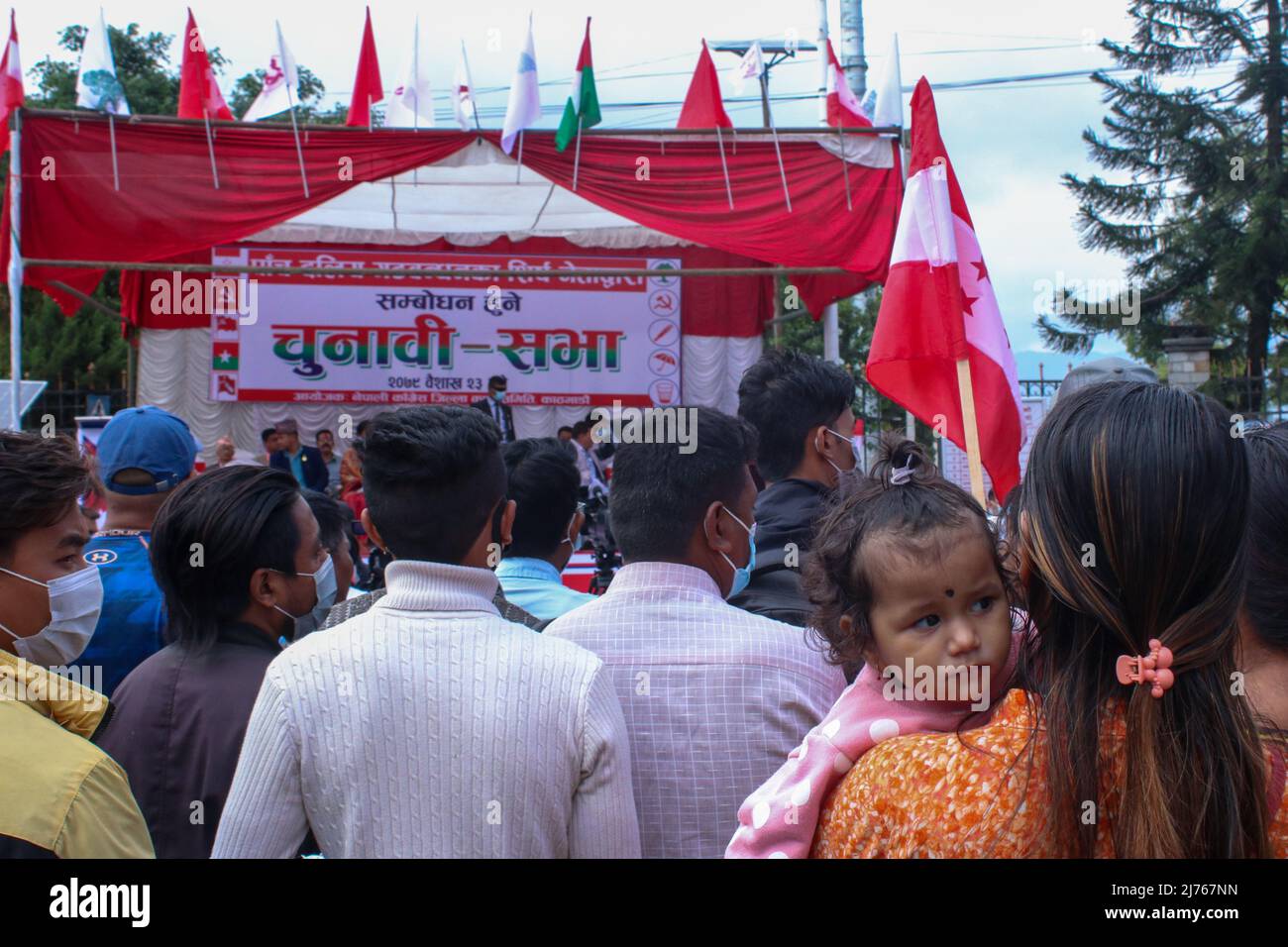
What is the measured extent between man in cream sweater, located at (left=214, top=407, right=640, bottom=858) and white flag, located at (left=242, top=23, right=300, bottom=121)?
27.9 ft

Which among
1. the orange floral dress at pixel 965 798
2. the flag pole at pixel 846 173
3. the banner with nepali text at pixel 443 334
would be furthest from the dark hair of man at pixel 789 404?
the banner with nepali text at pixel 443 334

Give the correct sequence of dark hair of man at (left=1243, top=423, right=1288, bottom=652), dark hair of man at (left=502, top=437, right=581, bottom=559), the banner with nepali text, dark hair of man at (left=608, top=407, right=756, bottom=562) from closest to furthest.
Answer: dark hair of man at (left=1243, top=423, right=1288, bottom=652) < dark hair of man at (left=608, top=407, right=756, bottom=562) < dark hair of man at (left=502, top=437, right=581, bottom=559) < the banner with nepali text

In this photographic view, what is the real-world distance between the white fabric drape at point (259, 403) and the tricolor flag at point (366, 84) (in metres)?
3.07

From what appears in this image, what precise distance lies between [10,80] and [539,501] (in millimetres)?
6558

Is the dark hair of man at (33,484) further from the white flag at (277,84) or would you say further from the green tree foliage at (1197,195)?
the green tree foliage at (1197,195)

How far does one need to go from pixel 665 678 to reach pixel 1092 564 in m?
0.88

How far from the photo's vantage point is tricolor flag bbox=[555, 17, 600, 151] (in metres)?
7.98

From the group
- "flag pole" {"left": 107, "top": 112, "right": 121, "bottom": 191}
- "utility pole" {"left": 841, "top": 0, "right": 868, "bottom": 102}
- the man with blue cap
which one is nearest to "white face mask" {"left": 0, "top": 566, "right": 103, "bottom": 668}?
the man with blue cap

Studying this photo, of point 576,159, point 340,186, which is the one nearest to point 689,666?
point 576,159

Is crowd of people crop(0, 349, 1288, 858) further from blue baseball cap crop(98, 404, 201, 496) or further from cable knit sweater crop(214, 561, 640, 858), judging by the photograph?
blue baseball cap crop(98, 404, 201, 496)

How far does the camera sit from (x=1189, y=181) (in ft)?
49.8
